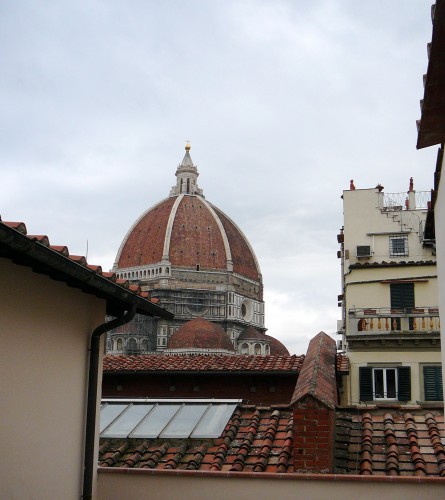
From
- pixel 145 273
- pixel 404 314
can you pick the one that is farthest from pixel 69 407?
pixel 145 273

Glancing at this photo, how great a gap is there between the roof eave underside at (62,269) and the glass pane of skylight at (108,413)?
3.09m

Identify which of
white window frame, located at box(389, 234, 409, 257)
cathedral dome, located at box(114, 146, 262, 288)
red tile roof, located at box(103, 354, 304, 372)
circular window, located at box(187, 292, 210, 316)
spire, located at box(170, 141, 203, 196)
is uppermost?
spire, located at box(170, 141, 203, 196)

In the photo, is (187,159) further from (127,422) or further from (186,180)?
(127,422)

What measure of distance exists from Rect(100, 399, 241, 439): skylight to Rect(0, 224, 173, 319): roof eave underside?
249 cm

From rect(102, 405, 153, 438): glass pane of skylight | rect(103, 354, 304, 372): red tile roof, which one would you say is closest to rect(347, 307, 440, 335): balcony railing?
rect(103, 354, 304, 372): red tile roof

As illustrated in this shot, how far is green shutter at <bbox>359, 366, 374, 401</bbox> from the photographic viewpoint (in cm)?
2623

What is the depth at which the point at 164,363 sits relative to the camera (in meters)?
18.4

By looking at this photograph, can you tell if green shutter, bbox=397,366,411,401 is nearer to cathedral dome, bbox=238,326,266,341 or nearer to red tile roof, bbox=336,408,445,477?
red tile roof, bbox=336,408,445,477

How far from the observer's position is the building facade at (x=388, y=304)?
27031 mm

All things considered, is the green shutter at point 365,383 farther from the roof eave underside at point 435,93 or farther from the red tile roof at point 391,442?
the roof eave underside at point 435,93

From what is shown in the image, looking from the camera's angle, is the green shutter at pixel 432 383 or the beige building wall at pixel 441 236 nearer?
the beige building wall at pixel 441 236

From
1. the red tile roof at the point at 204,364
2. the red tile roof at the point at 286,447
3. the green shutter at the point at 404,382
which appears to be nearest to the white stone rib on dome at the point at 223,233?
the green shutter at the point at 404,382

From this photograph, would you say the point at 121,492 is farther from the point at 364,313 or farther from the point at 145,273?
→ the point at 145,273

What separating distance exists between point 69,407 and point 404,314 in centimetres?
2282
